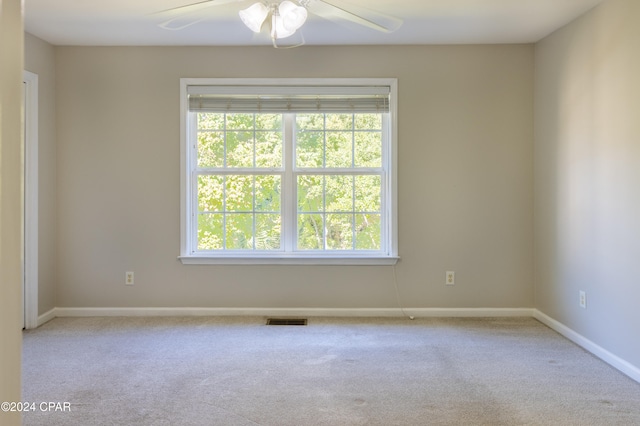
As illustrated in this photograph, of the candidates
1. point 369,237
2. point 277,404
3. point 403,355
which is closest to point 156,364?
point 277,404

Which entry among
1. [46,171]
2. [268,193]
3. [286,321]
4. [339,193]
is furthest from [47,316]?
[339,193]

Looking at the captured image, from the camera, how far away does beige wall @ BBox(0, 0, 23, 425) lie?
2.12 ft

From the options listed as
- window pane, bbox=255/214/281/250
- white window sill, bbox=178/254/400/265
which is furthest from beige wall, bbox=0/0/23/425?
window pane, bbox=255/214/281/250

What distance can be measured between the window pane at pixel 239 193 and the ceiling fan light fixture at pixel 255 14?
1804mm

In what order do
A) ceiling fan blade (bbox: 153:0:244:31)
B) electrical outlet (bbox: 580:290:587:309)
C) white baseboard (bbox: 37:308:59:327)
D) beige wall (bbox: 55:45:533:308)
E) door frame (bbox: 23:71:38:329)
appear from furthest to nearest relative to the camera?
1. beige wall (bbox: 55:45:533:308)
2. white baseboard (bbox: 37:308:59:327)
3. door frame (bbox: 23:71:38:329)
4. electrical outlet (bbox: 580:290:587:309)
5. ceiling fan blade (bbox: 153:0:244:31)

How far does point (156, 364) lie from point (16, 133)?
8.10ft

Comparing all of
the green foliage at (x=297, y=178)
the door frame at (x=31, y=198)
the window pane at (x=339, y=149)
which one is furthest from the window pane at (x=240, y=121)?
the door frame at (x=31, y=198)

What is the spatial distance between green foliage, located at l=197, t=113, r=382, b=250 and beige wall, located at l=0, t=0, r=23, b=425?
330 centimetres

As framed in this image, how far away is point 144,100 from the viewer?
→ 3.89m

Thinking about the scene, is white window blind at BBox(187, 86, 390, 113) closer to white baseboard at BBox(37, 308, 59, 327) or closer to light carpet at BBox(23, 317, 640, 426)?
light carpet at BBox(23, 317, 640, 426)

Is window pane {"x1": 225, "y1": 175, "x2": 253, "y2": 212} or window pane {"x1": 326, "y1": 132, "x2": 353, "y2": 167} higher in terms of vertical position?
window pane {"x1": 326, "y1": 132, "x2": 353, "y2": 167}

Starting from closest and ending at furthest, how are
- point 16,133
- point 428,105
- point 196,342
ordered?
point 16,133 → point 196,342 → point 428,105

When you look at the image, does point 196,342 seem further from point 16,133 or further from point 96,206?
point 16,133

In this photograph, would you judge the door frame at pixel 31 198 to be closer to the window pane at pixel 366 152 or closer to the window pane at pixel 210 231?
the window pane at pixel 210 231
